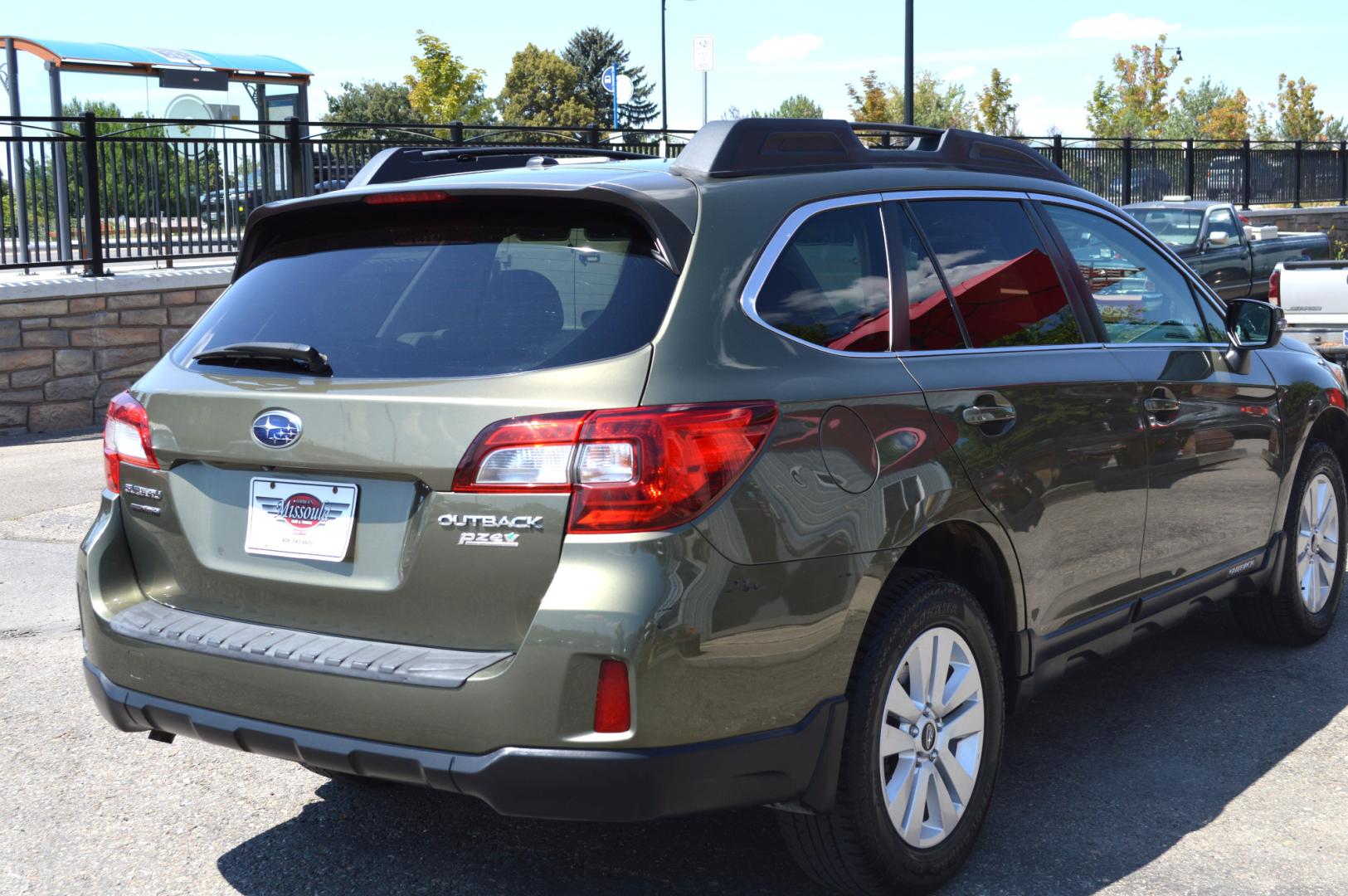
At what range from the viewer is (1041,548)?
387 centimetres

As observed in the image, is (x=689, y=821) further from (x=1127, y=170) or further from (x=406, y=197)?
(x=1127, y=170)

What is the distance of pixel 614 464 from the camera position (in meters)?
2.85

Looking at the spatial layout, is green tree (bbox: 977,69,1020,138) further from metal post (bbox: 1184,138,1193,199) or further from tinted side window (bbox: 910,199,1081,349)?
tinted side window (bbox: 910,199,1081,349)

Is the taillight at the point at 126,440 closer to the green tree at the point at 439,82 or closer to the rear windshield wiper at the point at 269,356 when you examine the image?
the rear windshield wiper at the point at 269,356

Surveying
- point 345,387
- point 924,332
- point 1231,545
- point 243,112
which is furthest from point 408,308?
point 243,112

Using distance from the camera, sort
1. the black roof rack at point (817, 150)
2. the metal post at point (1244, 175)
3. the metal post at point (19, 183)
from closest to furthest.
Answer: the black roof rack at point (817, 150)
the metal post at point (19, 183)
the metal post at point (1244, 175)

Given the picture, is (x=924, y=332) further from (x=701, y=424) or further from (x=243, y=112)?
(x=243, y=112)

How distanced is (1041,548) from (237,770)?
97.5 inches

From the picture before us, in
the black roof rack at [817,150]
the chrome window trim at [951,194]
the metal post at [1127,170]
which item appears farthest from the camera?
the metal post at [1127,170]

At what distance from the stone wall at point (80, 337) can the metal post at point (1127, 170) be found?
65.1 feet

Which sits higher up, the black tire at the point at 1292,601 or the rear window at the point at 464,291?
the rear window at the point at 464,291

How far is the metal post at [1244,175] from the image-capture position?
31906mm

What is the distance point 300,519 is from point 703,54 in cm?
2707

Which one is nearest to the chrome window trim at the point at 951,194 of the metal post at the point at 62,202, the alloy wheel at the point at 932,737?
the alloy wheel at the point at 932,737
